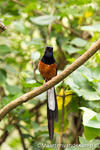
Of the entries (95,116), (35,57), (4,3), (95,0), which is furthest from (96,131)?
(4,3)

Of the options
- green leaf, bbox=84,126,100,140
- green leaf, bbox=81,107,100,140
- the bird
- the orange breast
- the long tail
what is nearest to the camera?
green leaf, bbox=81,107,100,140

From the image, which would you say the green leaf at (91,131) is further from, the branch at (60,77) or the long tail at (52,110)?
the long tail at (52,110)

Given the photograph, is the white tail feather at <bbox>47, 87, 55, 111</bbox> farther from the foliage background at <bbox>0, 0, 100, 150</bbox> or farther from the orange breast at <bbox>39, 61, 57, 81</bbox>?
the orange breast at <bbox>39, 61, 57, 81</bbox>

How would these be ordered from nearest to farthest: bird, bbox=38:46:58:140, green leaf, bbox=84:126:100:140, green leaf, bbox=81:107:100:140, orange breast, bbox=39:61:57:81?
1. green leaf, bbox=81:107:100:140
2. green leaf, bbox=84:126:100:140
3. bird, bbox=38:46:58:140
4. orange breast, bbox=39:61:57:81

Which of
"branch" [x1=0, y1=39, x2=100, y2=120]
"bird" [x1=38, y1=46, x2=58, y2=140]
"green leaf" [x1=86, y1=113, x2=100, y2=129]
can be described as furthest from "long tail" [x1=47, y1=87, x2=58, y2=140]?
"green leaf" [x1=86, y1=113, x2=100, y2=129]

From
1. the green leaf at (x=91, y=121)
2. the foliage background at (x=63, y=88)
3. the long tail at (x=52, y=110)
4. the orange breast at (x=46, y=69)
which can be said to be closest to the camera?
the green leaf at (x=91, y=121)

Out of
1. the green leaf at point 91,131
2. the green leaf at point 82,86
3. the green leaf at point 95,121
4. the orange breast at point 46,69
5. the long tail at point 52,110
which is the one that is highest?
the green leaf at point 95,121

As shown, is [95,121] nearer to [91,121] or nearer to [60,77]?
[91,121]

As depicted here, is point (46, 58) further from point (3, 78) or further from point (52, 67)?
point (3, 78)

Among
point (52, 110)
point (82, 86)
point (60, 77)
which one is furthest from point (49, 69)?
point (60, 77)

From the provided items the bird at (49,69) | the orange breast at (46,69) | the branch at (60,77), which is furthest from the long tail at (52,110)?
the branch at (60,77)

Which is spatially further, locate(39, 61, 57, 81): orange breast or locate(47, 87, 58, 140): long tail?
locate(39, 61, 57, 81): orange breast

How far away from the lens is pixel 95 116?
1172 mm

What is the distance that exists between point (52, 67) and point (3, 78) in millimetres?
580
